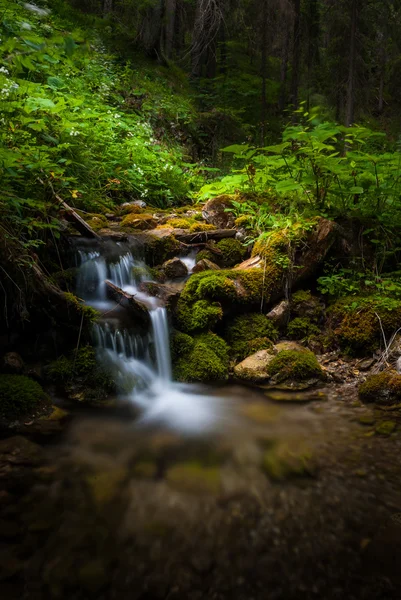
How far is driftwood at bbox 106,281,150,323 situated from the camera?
15.1ft

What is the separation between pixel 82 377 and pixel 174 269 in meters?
2.21

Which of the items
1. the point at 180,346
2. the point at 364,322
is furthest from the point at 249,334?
the point at 364,322

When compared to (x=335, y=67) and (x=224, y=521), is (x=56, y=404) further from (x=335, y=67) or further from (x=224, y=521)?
(x=335, y=67)

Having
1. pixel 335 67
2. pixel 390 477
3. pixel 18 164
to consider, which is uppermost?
pixel 335 67

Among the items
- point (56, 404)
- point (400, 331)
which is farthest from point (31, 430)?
point (400, 331)

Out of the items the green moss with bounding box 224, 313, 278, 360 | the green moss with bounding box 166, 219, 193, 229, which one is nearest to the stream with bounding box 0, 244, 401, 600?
the green moss with bounding box 224, 313, 278, 360

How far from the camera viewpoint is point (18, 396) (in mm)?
3492

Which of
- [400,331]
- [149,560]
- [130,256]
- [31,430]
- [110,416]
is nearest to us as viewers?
[149,560]

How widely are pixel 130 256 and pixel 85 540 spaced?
404 centimetres

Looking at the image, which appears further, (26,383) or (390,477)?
(26,383)

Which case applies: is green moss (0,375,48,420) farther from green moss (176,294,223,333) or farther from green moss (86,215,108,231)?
green moss (86,215,108,231)

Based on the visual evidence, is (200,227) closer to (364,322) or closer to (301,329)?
(301,329)

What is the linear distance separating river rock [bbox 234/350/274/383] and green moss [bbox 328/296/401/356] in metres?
0.98

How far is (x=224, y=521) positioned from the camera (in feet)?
7.65
